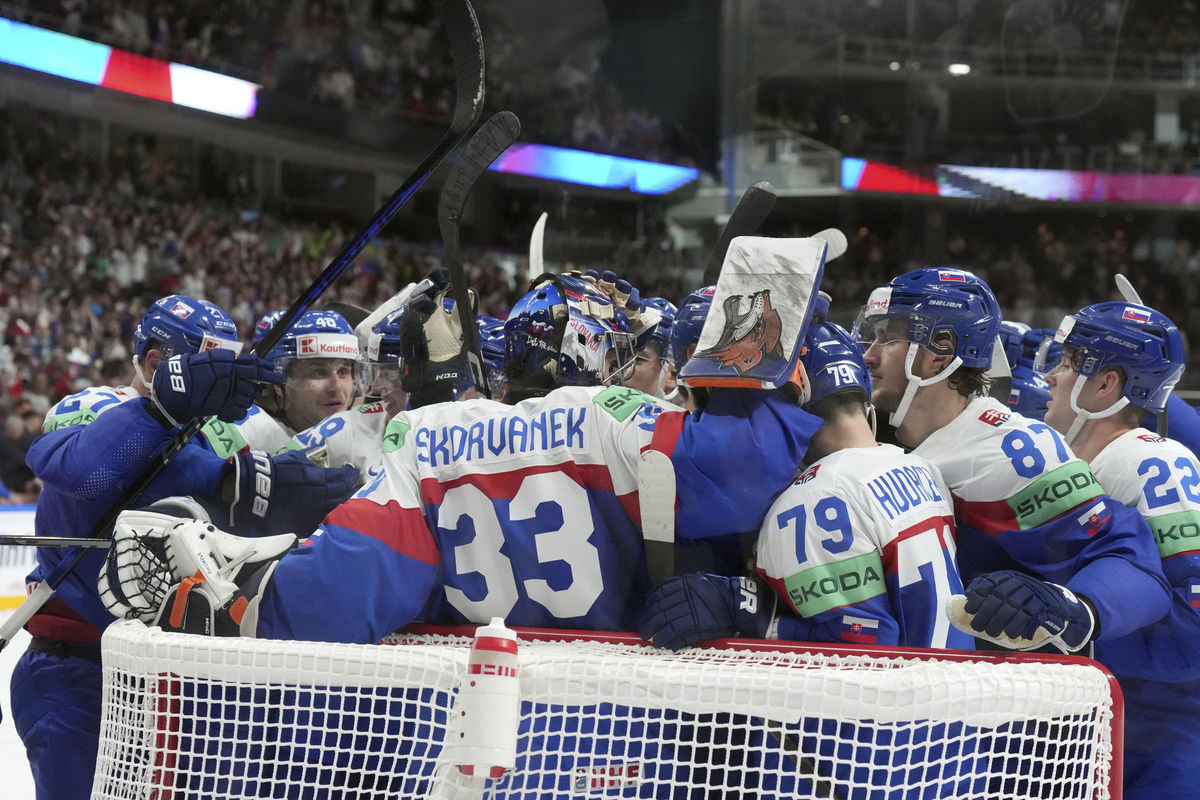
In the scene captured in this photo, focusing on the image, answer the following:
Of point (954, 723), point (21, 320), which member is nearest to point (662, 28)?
point (21, 320)

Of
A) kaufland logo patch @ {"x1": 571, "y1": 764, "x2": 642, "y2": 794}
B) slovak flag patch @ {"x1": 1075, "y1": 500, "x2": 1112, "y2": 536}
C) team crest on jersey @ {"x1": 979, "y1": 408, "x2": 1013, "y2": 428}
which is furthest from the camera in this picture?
team crest on jersey @ {"x1": 979, "y1": 408, "x2": 1013, "y2": 428}

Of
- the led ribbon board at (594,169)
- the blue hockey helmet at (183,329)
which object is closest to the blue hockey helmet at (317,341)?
the blue hockey helmet at (183,329)

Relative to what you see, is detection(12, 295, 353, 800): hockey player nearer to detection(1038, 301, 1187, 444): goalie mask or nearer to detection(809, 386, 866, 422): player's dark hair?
detection(809, 386, 866, 422): player's dark hair

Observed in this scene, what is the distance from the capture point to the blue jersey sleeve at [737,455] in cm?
150

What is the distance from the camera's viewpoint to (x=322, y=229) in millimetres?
13359

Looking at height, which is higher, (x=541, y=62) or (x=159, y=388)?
(x=541, y=62)

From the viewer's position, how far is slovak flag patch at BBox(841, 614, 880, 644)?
1522 mm

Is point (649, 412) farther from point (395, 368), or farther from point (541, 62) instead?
point (541, 62)

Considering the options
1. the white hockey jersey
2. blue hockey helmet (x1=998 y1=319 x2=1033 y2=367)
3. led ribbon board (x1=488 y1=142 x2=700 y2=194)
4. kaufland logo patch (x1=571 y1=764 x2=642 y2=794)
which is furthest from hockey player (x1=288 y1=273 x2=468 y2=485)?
led ribbon board (x1=488 y1=142 x2=700 y2=194)

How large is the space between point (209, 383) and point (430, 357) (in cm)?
46

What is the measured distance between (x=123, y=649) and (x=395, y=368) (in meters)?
1.88

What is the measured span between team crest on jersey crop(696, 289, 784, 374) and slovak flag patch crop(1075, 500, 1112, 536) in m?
0.70

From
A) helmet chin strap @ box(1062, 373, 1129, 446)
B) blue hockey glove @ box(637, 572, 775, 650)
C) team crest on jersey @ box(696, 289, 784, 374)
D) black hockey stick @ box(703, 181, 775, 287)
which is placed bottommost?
blue hockey glove @ box(637, 572, 775, 650)

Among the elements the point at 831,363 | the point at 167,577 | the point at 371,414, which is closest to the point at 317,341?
the point at 371,414
